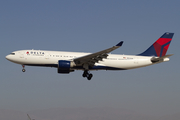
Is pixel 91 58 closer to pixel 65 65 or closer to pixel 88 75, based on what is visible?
pixel 65 65

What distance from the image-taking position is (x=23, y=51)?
3894cm

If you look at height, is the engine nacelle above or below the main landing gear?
above

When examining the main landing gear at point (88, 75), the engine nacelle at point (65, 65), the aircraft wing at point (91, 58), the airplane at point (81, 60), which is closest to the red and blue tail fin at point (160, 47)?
the airplane at point (81, 60)

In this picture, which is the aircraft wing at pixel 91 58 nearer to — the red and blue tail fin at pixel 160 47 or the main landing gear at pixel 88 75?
the main landing gear at pixel 88 75

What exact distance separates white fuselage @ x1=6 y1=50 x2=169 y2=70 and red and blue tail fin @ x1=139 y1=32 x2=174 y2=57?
2794 millimetres

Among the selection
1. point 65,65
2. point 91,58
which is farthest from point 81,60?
point 65,65

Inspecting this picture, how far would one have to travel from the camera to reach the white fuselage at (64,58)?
38.1m

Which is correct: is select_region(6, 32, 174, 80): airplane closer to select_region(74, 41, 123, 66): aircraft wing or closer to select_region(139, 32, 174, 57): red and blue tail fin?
select_region(74, 41, 123, 66): aircraft wing

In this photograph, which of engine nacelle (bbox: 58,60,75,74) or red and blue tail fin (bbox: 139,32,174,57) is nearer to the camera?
engine nacelle (bbox: 58,60,75,74)

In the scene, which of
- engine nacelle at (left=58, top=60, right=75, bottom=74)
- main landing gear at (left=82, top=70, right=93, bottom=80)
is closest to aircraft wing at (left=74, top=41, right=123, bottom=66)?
engine nacelle at (left=58, top=60, right=75, bottom=74)

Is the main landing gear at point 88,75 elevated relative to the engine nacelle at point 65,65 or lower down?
lower down

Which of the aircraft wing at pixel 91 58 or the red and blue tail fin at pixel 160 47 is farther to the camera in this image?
the red and blue tail fin at pixel 160 47

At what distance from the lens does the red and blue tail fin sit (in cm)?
4434

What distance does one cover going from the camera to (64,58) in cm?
3872
